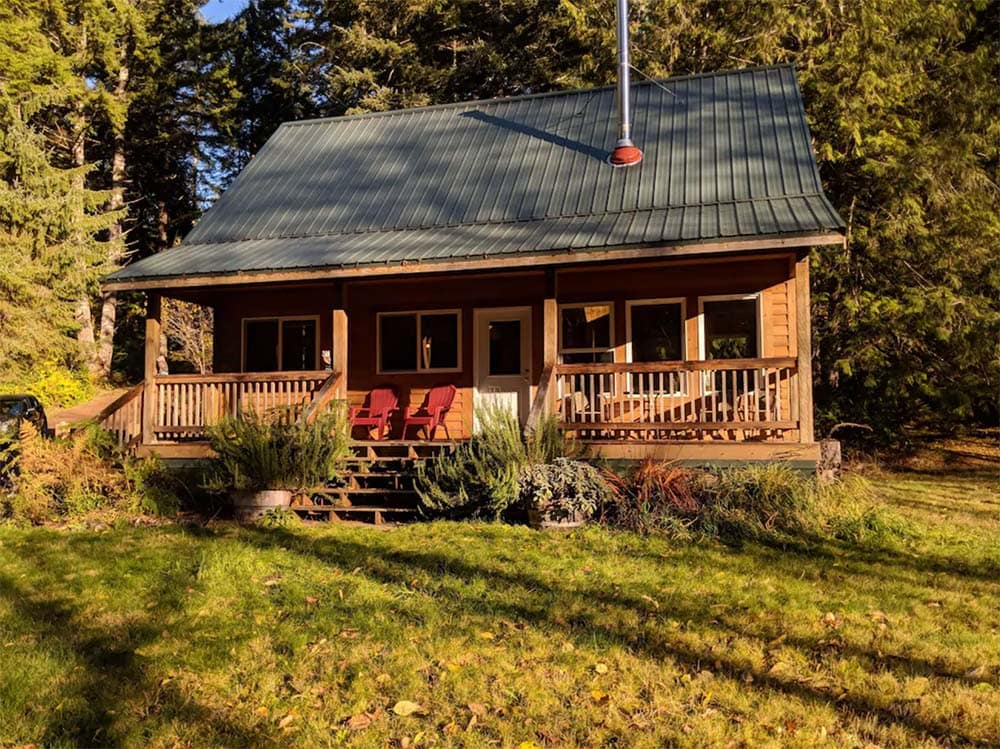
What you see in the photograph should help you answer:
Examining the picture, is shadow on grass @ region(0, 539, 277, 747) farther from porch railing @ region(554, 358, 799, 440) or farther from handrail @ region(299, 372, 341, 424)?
porch railing @ region(554, 358, 799, 440)

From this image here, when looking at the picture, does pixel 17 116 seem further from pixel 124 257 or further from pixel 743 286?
pixel 743 286

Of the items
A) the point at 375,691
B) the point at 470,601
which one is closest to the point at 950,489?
the point at 470,601

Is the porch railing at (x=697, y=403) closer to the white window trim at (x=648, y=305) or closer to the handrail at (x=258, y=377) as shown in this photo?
the white window trim at (x=648, y=305)

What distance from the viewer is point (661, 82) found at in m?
13.6

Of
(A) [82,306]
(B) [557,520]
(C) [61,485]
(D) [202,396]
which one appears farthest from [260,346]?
(A) [82,306]

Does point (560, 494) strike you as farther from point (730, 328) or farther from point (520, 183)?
point (520, 183)

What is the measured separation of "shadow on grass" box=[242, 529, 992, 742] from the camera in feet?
12.4

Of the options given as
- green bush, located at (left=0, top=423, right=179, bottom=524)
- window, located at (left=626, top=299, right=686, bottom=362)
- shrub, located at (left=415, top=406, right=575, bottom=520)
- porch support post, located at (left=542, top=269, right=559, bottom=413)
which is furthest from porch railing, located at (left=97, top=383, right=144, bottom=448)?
window, located at (left=626, top=299, right=686, bottom=362)

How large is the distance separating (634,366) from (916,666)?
5.14 m

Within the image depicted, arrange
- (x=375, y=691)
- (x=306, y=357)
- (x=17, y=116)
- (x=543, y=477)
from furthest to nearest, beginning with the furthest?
(x=17, y=116)
(x=306, y=357)
(x=543, y=477)
(x=375, y=691)

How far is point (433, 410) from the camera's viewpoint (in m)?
11.2

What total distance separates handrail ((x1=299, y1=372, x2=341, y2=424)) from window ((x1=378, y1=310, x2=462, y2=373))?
92.8 inches

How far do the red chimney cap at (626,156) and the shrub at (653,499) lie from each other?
5.68 meters

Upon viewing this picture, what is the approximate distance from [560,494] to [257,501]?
11.2 feet
